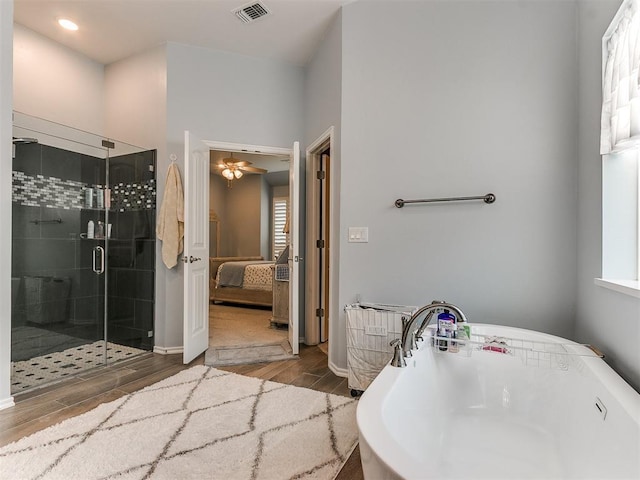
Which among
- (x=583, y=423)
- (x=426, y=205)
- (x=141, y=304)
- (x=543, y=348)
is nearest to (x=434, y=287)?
(x=426, y=205)

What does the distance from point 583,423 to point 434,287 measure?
3.89 feet

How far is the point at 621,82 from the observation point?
1.53 m

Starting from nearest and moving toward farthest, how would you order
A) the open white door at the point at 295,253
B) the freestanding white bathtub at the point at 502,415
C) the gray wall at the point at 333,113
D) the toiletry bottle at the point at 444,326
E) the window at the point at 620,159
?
the freestanding white bathtub at the point at 502,415 < the window at the point at 620,159 < the toiletry bottle at the point at 444,326 < the gray wall at the point at 333,113 < the open white door at the point at 295,253

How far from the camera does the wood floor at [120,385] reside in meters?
1.98

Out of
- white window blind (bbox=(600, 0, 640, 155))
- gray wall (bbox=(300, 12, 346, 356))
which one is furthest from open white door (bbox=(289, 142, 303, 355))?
white window blind (bbox=(600, 0, 640, 155))

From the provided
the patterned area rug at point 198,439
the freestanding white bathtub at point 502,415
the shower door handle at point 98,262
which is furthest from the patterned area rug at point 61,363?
the freestanding white bathtub at point 502,415

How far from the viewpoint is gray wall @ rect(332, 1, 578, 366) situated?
2207mm

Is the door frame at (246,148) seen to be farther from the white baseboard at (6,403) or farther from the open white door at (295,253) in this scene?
the white baseboard at (6,403)

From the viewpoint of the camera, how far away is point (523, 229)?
227 centimetres

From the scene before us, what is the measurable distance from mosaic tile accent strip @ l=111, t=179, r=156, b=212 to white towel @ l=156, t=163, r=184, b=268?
0.66 ft

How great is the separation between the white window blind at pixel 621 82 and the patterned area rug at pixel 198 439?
1.99 metres

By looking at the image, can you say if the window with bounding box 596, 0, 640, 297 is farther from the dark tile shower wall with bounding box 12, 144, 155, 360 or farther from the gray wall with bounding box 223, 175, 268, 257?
the gray wall with bounding box 223, 175, 268, 257

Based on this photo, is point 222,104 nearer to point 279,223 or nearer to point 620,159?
point 620,159

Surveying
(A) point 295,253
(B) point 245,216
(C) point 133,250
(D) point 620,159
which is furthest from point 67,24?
(B) point 245,216
